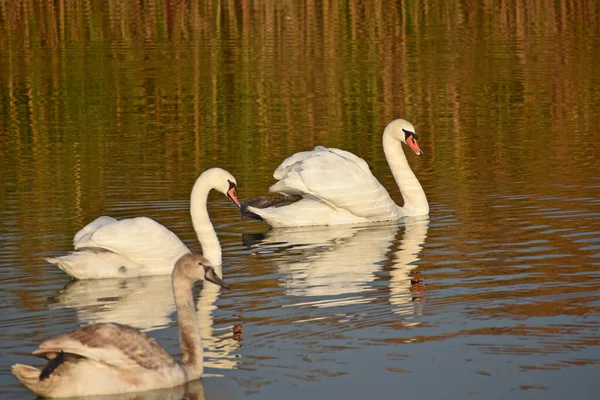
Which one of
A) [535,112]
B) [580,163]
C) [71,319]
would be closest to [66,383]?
[71,319]

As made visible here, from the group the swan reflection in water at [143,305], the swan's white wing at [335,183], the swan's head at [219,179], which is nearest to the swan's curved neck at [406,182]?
the swan's white wing at [335,183]

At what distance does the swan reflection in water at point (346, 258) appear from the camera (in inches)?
391

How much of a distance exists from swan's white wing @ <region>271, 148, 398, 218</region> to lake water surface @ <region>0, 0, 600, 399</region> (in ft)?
1.16

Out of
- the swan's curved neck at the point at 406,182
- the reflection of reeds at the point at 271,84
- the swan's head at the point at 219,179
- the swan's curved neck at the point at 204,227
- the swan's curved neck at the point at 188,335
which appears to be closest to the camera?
the swan's curved neck at the point at 188,335

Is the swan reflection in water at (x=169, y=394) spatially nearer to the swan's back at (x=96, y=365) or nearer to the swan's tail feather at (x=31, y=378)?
the swan's back at (x=96, y=365)

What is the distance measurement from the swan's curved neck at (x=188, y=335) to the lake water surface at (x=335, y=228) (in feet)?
0.39

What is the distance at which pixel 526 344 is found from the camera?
27.2 ft

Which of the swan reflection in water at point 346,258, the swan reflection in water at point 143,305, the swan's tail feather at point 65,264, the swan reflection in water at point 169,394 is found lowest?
the swan reflection in water at point 346,258

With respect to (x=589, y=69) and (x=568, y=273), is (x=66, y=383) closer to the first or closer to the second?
(x=568, y=273)

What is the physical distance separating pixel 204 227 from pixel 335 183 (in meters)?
2.22

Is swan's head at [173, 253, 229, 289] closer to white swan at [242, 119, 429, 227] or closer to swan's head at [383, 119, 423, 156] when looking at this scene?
white swan at [242, 119, 429, 227]

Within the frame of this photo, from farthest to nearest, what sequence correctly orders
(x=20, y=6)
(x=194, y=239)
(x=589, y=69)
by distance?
1. (x=20, y=6)
2. (x=589, y=69)
3. (x=194, y=239)

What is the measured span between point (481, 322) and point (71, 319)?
2893 mm

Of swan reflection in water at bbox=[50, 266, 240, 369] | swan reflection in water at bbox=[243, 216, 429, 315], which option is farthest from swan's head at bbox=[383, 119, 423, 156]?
swan reflection in water at bbox=[50, 266, 240, 369]
